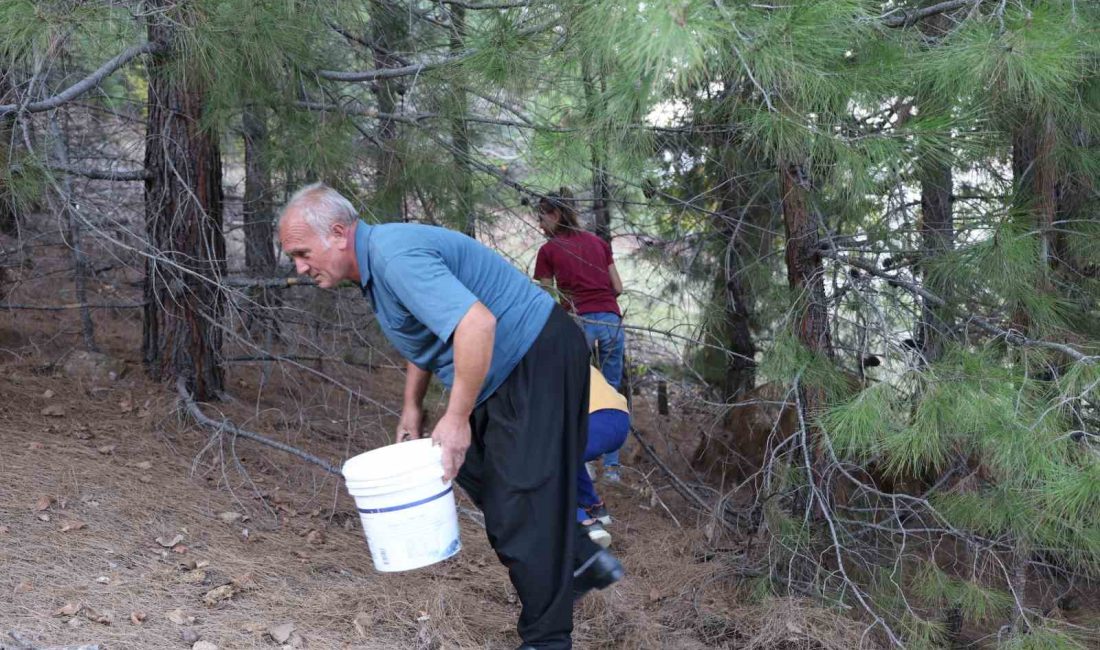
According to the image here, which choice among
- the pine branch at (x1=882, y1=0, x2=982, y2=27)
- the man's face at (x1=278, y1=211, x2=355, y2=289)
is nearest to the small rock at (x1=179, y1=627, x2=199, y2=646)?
the man's face at (x1=278, y1=211, x2=355, y2=289)

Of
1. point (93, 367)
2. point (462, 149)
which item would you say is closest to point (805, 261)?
point (462, 149)

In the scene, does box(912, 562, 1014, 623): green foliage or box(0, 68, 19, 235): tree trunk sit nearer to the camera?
box(912, 562, 1014, 623): green foliage

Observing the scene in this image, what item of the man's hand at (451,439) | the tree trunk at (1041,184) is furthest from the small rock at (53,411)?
the tree trunk at (1041,184)

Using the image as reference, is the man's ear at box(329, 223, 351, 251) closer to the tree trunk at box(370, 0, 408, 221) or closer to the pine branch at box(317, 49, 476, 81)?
the pine branch at box(317, 49, 476, 81)

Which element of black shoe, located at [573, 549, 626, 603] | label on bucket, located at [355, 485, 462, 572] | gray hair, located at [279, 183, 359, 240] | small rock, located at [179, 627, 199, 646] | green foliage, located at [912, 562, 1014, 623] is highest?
gray hair, located at [279, 183, 359, 240]

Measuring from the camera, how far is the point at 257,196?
19.5ft

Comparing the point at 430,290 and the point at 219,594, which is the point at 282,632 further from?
the point at 430,290

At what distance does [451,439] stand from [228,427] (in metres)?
2.36

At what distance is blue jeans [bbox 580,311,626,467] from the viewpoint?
579 centimetres

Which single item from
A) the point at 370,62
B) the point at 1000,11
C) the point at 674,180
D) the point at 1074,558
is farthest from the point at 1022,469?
the point at 370,62

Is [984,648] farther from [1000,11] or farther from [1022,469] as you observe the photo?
[1000,11]

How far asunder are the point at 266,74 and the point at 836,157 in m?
2.62

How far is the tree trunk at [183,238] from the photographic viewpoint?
5.11 m

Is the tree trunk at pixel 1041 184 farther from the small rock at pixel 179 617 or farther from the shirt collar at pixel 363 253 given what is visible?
the small rock at pixel 179 617
